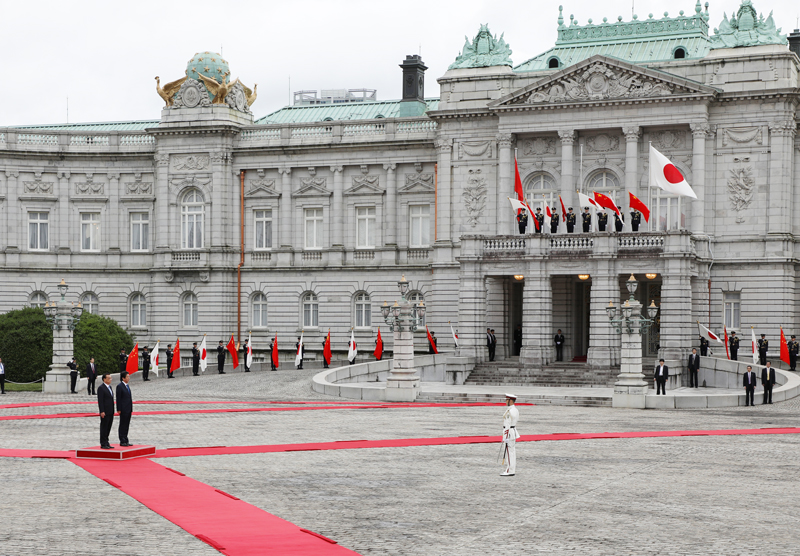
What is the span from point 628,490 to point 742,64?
41217mm

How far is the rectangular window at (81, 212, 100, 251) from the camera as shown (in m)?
71.4

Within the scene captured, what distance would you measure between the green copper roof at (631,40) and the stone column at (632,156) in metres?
5.10

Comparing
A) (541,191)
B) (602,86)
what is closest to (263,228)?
(541,191)

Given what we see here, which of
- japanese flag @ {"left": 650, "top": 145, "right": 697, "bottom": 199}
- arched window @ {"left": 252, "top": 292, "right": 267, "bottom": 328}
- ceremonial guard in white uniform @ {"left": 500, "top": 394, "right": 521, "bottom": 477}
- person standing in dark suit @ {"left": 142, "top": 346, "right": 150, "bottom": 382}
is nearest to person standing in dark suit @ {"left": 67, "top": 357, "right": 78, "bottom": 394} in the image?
person standing in dark suit @ {"left": 142, "top": 346, "right": 150, "bottom": 382}

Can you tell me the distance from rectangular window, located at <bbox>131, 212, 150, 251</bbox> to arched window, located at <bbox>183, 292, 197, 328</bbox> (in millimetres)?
4603

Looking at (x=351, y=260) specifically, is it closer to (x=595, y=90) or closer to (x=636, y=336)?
(x=595, y=90)

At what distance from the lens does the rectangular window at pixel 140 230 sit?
233 feet

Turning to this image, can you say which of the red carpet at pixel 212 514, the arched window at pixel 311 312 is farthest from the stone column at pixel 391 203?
the red carpet at pixel 212 514

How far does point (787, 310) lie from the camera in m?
57.0

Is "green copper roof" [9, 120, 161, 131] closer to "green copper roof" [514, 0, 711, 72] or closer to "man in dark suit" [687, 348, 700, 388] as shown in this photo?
"green copper roof" [514, 0, 711, 72]

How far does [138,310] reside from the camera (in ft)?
233

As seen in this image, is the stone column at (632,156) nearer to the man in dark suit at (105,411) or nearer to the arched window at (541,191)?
the arched window at (541,191)

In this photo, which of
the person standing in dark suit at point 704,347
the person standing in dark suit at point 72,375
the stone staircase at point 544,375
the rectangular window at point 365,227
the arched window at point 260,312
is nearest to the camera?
the person standing in dark suit at point 72,375

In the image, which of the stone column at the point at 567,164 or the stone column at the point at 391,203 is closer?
the stone column at the point at 567,164
